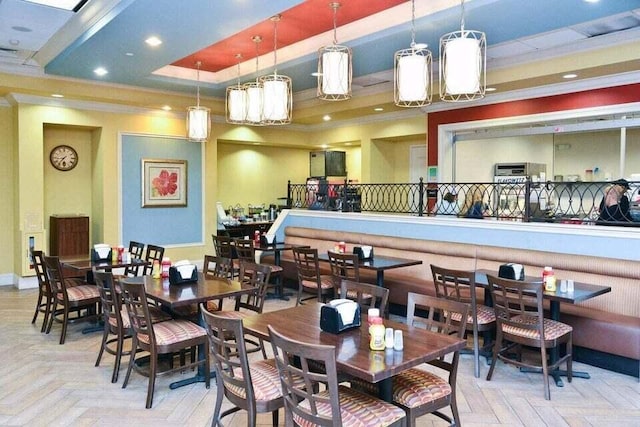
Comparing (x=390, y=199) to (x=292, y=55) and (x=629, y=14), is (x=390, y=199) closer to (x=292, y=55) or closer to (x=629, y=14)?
(x=292, y=55)

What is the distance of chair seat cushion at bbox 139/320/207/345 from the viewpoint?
3600 millimetres

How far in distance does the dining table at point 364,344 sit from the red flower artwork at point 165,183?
6.15 metres

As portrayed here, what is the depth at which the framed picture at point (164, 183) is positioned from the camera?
28.1 ft

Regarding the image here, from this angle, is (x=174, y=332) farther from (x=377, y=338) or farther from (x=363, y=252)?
(x=363, y=252)

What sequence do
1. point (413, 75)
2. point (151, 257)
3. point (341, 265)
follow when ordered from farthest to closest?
point (151, 257) → point (341, 265) → point (413, 75)

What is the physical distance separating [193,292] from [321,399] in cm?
205

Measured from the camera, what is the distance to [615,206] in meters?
4.92

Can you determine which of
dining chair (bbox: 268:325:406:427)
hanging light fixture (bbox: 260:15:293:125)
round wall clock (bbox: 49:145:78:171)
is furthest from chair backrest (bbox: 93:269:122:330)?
round wall clock (bbox: 49:145:78:171)

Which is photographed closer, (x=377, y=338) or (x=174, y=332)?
(x=377, y=338)

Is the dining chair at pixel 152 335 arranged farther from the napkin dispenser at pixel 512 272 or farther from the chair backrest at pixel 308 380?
the napkin dispenser at pixel 512 272

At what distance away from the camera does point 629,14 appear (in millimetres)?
4574

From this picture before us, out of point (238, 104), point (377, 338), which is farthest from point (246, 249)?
point (377, 338)

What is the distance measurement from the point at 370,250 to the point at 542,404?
2.65 metres

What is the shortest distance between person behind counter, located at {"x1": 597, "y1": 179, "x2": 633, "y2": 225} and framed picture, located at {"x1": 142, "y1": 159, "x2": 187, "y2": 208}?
6.77 m
